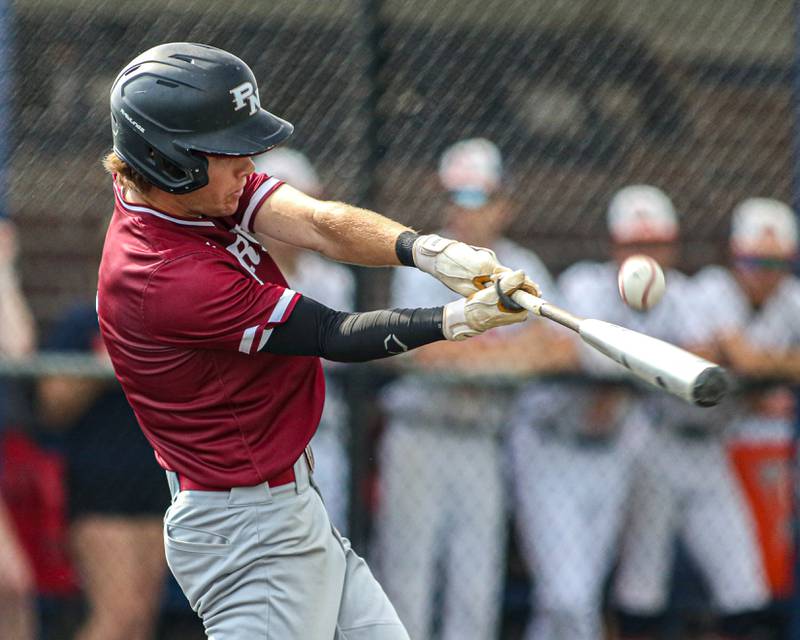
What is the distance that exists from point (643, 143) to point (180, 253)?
134 inches

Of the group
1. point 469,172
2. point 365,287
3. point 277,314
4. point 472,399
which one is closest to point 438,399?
point 472,399

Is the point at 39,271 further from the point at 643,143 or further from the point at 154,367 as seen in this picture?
the point at 154,367

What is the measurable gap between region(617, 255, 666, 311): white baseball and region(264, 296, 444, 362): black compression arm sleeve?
433 mm

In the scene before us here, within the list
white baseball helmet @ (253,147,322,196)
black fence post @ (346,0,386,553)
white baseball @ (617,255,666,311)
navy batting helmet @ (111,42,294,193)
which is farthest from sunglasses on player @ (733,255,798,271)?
navy batting helmet @ (111,42,294,193)

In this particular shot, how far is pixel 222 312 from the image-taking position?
2539 mm

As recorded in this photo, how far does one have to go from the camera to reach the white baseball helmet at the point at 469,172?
4.49m

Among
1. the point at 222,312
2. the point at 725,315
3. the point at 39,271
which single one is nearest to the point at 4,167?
the point at 39,271

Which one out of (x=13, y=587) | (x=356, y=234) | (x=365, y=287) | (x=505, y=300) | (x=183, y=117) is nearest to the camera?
(x=505, y=300)

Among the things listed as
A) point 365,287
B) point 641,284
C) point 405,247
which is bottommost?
point 365,287

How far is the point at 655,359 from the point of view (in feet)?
7.56

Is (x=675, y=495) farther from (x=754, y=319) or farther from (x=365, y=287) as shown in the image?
(x=365, y=287)

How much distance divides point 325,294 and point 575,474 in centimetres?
111

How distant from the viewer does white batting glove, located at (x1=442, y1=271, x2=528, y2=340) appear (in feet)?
8.18

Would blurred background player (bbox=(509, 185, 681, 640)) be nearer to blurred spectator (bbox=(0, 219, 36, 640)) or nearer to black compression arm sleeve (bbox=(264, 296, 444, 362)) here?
blurred spectator (bbox=(0, 219, 36, 640))
